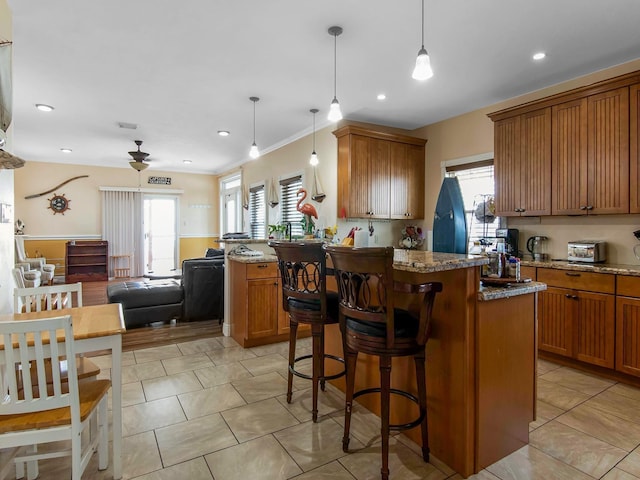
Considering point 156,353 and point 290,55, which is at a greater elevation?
point 290,55

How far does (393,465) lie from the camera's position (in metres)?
1.90

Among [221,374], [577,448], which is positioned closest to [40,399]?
[221,374]

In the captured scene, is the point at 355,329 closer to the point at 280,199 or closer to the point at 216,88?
the point at 216,88

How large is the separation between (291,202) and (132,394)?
3821 mm

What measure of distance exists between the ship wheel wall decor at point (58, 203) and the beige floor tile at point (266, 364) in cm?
740

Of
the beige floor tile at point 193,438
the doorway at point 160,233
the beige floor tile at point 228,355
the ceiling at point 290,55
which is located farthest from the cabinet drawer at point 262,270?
the doorway at point 160,233

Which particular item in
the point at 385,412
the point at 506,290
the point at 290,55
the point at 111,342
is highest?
the point at 290,55

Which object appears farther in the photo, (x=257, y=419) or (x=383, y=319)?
(x=257, y=419)

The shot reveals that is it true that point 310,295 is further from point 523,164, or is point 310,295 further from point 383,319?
point 523,164

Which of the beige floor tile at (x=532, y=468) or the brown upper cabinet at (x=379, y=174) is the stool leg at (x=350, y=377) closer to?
the beige floor tile at (x=532, y=468)

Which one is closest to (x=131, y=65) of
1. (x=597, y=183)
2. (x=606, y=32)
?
(x=606, y=32)

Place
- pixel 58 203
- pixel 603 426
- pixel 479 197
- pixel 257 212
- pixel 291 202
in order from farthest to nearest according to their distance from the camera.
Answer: pixel 58 203 < pixel 257 212 < pixel 291 202 < pixel 479 197 < pixel 603 426

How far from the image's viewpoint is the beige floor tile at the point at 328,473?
1.81m

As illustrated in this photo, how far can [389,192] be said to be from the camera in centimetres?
487
